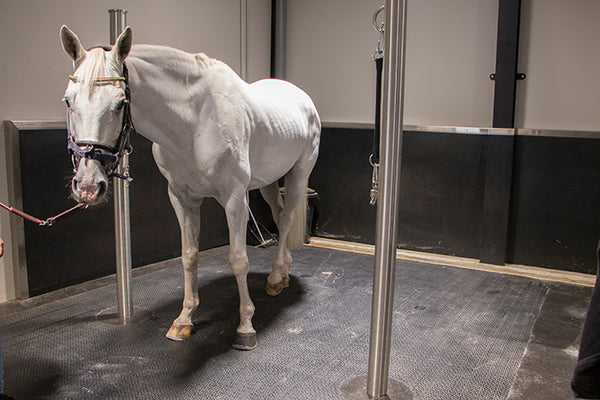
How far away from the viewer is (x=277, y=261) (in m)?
2.98

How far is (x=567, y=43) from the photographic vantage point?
3367 mm

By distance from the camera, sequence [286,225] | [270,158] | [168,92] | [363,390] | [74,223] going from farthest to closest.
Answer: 1. [286,225]
2. [74,223]
3. [270,158]
4. [168,92]
5. [363,390]

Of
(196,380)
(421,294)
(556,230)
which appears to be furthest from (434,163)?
(196,380)

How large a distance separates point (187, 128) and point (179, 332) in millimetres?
979

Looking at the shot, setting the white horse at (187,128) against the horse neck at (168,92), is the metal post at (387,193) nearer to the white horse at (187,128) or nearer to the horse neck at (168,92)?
the white horse at (187,128)

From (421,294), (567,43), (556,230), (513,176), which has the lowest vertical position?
(421,294)

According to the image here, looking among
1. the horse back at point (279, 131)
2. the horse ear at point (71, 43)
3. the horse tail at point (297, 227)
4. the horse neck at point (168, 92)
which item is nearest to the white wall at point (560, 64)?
the horse back at point (279, 131)

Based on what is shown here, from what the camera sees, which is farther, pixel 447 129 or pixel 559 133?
pixel 447 129

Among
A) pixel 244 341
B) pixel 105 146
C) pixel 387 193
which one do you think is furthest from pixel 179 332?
pixel 387 193

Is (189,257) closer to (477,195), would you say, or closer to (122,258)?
(122,258)

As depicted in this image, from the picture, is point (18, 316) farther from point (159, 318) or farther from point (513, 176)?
point (513, 176)

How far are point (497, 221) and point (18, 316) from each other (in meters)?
3.15

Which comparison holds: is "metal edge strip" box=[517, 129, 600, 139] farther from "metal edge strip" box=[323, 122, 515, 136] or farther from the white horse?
the white horse

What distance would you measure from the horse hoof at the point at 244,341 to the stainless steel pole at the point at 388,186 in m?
0.67
